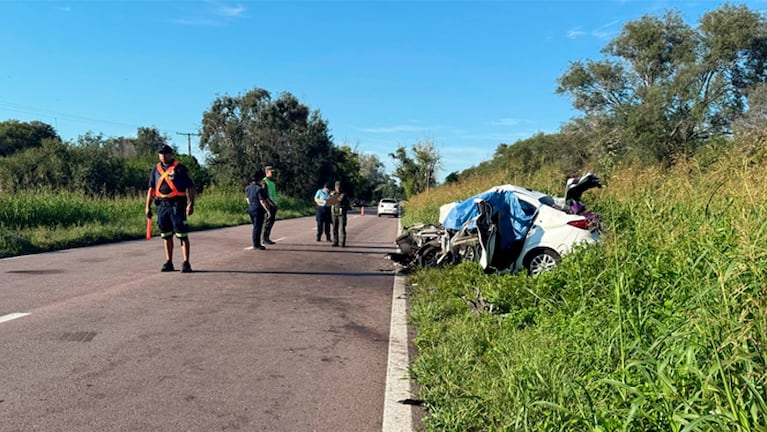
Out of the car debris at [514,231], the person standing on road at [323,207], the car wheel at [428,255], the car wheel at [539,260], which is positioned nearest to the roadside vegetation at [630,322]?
the car debris at [514,231]

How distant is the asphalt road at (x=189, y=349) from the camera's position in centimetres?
362

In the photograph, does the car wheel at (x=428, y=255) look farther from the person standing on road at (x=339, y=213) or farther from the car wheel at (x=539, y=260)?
the person standing on road at (x=339, y=213)

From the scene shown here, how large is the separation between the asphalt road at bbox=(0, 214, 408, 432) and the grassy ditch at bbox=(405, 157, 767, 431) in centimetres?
71

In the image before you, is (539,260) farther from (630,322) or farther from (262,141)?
(262,141)

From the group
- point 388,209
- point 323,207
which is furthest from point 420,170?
point 323,207

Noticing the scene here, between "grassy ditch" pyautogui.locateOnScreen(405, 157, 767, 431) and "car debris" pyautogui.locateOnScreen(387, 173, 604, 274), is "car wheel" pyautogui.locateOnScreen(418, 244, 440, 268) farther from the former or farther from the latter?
"grassy ditch" pyautogui.locateOnScreen(405, 157, 767, 431)

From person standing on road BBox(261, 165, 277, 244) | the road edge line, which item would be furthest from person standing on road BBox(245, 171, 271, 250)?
the road edge line

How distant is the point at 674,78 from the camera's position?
29.9m

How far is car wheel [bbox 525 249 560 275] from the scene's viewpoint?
28.5ft

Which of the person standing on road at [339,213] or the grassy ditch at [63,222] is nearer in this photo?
the grassy ditch at [63,222]

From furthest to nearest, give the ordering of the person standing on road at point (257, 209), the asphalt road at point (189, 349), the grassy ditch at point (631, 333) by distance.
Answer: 1. the person standing on road at point (257, 209)
2. the asphalt road at point (189, 349)
3. the grassy ditch at point (631, 333)

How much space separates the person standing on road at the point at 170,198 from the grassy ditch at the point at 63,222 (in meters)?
4.19

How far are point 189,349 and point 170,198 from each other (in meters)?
4.84

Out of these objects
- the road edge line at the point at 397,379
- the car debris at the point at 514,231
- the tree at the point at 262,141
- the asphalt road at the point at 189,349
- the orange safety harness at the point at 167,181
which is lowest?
the road edge line at the point at 397,379
